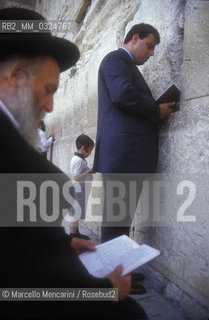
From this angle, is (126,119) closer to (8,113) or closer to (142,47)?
(142,47)

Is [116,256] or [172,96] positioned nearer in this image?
[116,256]

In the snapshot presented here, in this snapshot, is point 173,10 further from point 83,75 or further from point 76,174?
point 83,75

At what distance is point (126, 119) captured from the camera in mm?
2025

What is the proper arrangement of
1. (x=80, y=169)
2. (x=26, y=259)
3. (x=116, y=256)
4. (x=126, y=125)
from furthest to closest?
(x=80, y=169), (x=126, y=125), (x=116, y=256), (x=26, y=259)

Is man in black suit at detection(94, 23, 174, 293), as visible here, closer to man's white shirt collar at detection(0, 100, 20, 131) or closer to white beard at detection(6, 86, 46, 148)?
white beard at detection(6, 86, 46, 148)

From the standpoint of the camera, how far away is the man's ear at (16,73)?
36.9 inches

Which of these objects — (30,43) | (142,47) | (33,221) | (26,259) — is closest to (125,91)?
(142,47)

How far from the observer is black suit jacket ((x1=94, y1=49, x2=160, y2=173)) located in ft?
6.37

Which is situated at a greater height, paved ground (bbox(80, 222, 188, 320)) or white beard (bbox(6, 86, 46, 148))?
white beard (bbox(6, 86, 46, 148))

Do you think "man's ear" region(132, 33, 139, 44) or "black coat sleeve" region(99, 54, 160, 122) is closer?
"black coat sleeve" region(99, 54, 160, 122)

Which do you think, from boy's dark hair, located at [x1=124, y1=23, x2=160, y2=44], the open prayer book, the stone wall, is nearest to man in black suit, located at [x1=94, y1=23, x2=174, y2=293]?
boy's dark hair, located at [x1=124, y1=23, x2=160, y2=44]

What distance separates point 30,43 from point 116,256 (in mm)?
801

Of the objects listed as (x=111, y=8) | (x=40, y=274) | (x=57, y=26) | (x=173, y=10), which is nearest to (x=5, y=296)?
(x=40, y=274)

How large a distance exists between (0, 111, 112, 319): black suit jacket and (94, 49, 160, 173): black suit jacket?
1.17m
